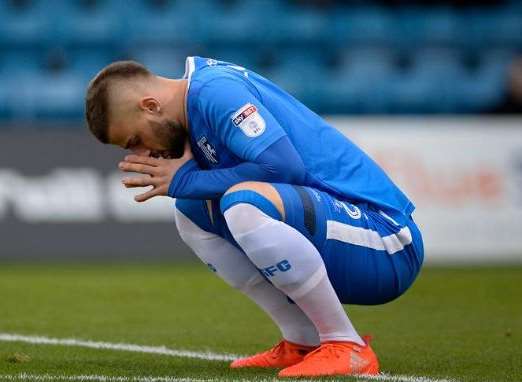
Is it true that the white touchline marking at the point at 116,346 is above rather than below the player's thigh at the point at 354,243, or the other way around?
below

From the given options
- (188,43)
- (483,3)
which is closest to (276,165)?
(188,43)

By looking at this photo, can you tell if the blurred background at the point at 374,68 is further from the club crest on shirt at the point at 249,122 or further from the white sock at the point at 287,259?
the club crest on shirt at the point at 249,122

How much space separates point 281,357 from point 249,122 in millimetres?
1028

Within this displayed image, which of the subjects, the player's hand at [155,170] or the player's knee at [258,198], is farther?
the player's hand at [155,170]

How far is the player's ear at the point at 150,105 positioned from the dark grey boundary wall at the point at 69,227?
20.4ft

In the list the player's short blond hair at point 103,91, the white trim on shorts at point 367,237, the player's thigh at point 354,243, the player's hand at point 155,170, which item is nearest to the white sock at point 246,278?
the player's thigh at point 354,243

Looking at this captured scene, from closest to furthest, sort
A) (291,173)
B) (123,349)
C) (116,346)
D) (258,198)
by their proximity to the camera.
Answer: (258,198)
(291,173)
(123,349)
(116,346)

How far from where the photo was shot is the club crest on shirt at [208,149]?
4.17 m

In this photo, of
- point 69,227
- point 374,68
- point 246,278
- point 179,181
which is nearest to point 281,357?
point 246,278

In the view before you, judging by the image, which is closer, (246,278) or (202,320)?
(246,278)

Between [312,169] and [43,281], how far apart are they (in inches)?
184

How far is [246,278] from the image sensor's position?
14.5 feet

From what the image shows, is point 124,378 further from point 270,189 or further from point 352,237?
point 352,237

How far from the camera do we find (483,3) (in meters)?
14.3
